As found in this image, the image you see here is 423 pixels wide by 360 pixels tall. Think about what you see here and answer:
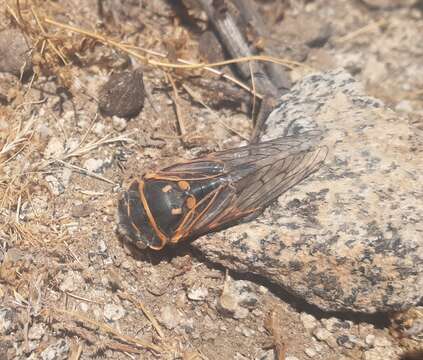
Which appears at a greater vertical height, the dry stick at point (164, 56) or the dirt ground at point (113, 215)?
the dry stick at point (164, 56)

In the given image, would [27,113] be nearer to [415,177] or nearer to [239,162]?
[239,162]

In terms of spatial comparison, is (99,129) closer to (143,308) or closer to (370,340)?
(143,308)

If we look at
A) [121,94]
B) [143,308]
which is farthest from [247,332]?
[121,94]

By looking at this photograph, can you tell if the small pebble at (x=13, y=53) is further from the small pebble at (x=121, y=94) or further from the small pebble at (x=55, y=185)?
the small pebble at (x=55, y=185)

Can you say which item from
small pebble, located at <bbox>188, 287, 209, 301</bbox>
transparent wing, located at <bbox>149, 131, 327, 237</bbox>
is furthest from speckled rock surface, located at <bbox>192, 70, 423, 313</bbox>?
small pebble, located at <bbox>188, 287, 209, 301</bbox>

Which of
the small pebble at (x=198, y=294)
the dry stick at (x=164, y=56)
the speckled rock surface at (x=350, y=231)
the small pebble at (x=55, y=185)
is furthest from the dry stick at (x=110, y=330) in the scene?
the dry stick at (x=164, y=56)

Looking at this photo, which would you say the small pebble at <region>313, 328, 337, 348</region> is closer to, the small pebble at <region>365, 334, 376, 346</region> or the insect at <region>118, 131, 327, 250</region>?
the small pebble at <region>365, 334, 376, 346</region>
